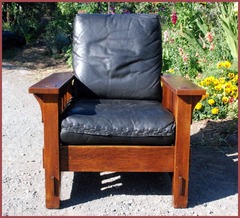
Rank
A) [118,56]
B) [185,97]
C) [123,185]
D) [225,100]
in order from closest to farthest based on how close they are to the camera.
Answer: [185,97] → [123,185] → [118,56] → [225,100]

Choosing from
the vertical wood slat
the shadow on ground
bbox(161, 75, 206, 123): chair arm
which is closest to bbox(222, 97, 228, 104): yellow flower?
the shadow on ground

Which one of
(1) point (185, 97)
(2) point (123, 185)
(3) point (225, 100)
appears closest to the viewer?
(1) point (185, 97)

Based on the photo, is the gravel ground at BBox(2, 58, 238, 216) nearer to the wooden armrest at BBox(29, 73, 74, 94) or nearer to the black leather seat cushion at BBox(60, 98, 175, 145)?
the black leather seat cushion at BBox(60, 98, 175, 145)

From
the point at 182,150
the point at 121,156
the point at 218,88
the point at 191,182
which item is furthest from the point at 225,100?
the point at 121,156

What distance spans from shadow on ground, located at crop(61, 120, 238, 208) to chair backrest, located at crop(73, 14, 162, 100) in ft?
1.91

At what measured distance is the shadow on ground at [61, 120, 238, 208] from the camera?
2.68 meters

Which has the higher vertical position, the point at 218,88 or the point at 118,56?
the point at 118,56

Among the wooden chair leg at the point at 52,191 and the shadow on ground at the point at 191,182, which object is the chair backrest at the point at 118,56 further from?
the wooden chair leg at the point at 52,191

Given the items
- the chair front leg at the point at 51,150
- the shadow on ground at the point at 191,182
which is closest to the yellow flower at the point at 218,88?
the shadow on ground at the point at 191,182

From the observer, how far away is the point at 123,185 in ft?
9.28

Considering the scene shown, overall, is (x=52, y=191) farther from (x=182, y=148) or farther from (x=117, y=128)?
(x=182, y=148)

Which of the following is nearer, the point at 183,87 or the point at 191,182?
the point at 183,87

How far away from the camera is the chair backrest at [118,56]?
3.16 m

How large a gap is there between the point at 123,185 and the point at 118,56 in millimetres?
970
